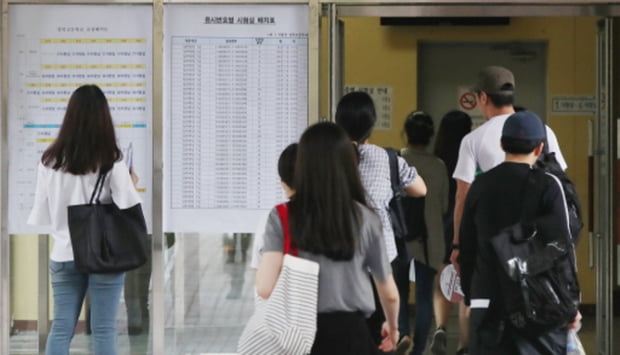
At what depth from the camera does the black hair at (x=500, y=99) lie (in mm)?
5875

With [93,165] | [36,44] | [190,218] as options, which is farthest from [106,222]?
[36,44]

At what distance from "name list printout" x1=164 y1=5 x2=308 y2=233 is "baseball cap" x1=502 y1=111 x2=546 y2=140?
188 cm

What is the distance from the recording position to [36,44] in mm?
6535

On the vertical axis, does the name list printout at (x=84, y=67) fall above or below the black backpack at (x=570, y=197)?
above

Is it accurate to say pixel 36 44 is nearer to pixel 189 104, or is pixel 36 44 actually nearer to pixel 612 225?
pixel 189 104

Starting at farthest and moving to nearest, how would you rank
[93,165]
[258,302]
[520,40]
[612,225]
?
[520,40] → [612,225] → [93,165] → [258,302]

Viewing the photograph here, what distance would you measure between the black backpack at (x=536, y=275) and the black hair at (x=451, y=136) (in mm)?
3137

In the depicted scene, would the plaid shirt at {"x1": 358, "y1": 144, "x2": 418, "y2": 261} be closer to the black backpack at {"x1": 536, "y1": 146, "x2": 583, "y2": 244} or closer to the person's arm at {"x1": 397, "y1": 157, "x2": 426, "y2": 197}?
the person's arm at {"x1": 397, "y1": 157, "x2": 426, "y2": 197}

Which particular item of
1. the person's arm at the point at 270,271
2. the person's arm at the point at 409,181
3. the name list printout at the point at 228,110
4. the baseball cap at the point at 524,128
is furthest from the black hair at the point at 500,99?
the person's arm at the point at 270,271

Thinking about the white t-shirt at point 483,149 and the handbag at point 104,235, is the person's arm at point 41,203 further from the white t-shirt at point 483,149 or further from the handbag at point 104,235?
the white t-shirt at point 483,149

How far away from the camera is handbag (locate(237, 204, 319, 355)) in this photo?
4246mm

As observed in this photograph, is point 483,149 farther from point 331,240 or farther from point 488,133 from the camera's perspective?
point 331,240

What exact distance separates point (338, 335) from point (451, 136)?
3.76m

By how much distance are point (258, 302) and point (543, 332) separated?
1.17 m
